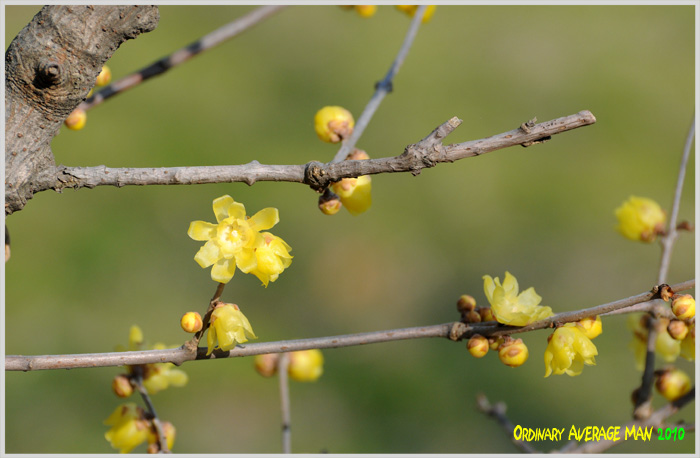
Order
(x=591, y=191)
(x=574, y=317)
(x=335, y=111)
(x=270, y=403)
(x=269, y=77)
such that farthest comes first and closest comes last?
(x=269, y=77)
(x=591, y=191)
(x=270, y=403)
(x=335, y=111)
(x=574, y=317)

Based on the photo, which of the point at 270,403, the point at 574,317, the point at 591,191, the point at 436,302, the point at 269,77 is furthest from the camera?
the point at 269,77

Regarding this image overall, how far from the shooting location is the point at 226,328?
3.70 ft

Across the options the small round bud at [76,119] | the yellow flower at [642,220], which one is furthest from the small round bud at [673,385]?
the small round bud at [76,119]

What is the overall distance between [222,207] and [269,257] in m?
0.12

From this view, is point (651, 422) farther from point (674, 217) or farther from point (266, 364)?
point (266, 364)

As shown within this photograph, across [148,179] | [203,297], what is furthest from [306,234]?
[148,179]

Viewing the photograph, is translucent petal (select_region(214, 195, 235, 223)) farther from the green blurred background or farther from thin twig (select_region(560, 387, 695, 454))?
the green blurred background

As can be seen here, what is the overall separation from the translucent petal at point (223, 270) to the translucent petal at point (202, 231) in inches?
2.0

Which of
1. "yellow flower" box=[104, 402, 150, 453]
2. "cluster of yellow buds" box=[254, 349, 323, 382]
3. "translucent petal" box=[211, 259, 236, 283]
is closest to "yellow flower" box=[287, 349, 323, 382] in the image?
"cluster of yellow buds" box=[254, 349, 323, 382]

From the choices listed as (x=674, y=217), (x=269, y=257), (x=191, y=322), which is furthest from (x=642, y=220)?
(x=191, y=322)

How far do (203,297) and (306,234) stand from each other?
2.23 feet

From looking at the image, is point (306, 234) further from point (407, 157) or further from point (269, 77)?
point (407, 157)

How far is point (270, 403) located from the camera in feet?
9.93

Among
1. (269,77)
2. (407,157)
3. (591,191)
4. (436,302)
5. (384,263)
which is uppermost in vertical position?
(269,77)
